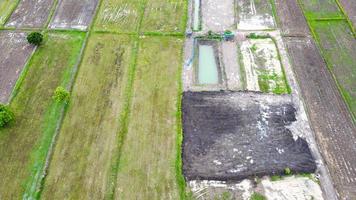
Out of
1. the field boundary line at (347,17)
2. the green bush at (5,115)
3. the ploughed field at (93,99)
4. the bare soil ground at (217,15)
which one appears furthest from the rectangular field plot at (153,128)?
the field boundary line at (347,17)

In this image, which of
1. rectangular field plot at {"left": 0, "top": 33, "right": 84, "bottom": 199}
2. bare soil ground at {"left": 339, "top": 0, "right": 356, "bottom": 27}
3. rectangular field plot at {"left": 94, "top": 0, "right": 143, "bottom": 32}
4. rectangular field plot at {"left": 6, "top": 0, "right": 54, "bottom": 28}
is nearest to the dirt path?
bare soil ground at {"left": 339, "top": 0, "right": 356, "bottom": 27}

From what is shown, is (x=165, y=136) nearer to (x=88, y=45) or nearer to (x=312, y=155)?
(x=312, y=155)

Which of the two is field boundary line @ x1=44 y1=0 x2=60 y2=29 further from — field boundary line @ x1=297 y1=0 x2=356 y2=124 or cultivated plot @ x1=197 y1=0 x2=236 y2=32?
field boundary line @ x1=297 y1=0 x2=356 y2=124

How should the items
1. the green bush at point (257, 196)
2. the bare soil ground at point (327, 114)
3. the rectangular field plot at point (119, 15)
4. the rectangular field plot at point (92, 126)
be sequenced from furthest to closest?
the rectangular field plot at point (119, 15)
the bare soil ground at point (327, 114)
the rectangular field plot at point (92, 126)
the green bush at point (257, 196)

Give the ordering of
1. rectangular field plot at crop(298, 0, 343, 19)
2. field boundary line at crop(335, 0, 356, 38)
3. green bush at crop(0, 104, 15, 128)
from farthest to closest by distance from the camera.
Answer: rectangular field plot at crop(298, 0, 343, 19) < field boundary line at crop(335, 0, 356, 38) < green bush at crop(0, 104, 15, 128)

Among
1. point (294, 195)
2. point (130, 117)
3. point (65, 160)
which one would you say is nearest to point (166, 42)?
point (130, 117)

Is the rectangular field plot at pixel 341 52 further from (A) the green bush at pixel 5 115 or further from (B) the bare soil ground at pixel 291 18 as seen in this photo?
(A) the green bush at pixel 5 115

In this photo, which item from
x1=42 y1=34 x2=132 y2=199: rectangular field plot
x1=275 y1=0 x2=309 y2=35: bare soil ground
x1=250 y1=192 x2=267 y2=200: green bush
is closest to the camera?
x1=250 y1=192 x2=267 y2=200: green bush
